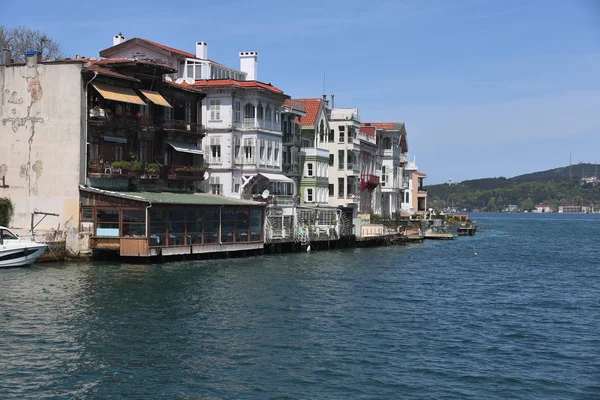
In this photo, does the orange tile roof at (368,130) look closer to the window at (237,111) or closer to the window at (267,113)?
the window at (267,113)

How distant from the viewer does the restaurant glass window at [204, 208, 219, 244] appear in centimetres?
6278

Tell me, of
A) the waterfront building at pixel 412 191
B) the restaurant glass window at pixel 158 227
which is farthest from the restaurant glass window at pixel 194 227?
the waterfront building at pixel 412 191

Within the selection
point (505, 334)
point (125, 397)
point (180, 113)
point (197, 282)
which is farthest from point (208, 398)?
point (180, 113)

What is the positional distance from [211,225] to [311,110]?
31.2 m

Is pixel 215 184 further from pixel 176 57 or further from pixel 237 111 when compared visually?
pixel 176 57

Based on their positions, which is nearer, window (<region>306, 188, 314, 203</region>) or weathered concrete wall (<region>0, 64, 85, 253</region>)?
weathered concrete wall (<region>0, 64, 85, 253</region>)

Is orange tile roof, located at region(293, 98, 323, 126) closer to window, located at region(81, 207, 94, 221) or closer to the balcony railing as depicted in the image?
the balcony railing

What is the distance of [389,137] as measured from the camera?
118 metres

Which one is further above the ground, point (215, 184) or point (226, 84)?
point (226, 84)

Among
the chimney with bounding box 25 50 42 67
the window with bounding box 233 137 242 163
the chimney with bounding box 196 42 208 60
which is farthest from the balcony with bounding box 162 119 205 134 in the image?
the chimney with bounding box 25 50 42 67

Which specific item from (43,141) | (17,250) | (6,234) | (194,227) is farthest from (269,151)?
(17,250)

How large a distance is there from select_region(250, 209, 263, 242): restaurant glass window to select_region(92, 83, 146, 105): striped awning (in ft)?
43.1

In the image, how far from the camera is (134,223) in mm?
56562

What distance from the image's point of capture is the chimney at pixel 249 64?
275 ft
